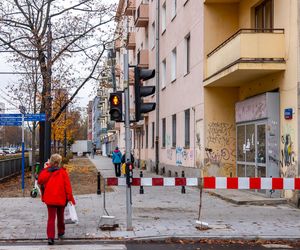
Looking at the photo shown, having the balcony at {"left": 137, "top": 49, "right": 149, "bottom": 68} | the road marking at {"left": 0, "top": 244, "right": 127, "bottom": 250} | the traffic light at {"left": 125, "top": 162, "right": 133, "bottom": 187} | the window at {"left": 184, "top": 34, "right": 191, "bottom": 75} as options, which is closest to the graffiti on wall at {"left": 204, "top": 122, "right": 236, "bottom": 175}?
the window at {"left": 184, "top": 34, "right": 191, "bottom": 75}

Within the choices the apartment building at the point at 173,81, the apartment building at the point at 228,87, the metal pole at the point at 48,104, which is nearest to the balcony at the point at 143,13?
the apartment building at the point at 173,81

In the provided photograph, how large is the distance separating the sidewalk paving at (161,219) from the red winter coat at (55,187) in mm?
831

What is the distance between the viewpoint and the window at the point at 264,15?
16.9m

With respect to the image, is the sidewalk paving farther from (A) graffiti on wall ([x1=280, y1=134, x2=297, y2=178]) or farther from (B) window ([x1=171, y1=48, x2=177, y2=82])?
(B) window ([x1=171, y1=48, x2=177, y2=82])

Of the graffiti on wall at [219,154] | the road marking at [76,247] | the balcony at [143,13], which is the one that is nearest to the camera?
the road marking at [76,247]

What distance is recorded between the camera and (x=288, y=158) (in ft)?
49.1

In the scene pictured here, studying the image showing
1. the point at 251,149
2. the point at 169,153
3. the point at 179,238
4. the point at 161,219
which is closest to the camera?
the point at 179,238

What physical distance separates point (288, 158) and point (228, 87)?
590cm

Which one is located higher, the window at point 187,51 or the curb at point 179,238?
the window at point 187,51

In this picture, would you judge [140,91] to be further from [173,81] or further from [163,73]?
[163,73]

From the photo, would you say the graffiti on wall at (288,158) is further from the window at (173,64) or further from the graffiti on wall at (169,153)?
the window at (173,64)

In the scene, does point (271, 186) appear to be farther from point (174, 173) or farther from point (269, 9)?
point (174, 173)

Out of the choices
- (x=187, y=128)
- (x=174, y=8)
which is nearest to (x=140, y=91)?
(x=187, y=128)

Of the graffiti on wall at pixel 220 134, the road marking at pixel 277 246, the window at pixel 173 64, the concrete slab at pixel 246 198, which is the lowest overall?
the road marking at pixel 277 246
